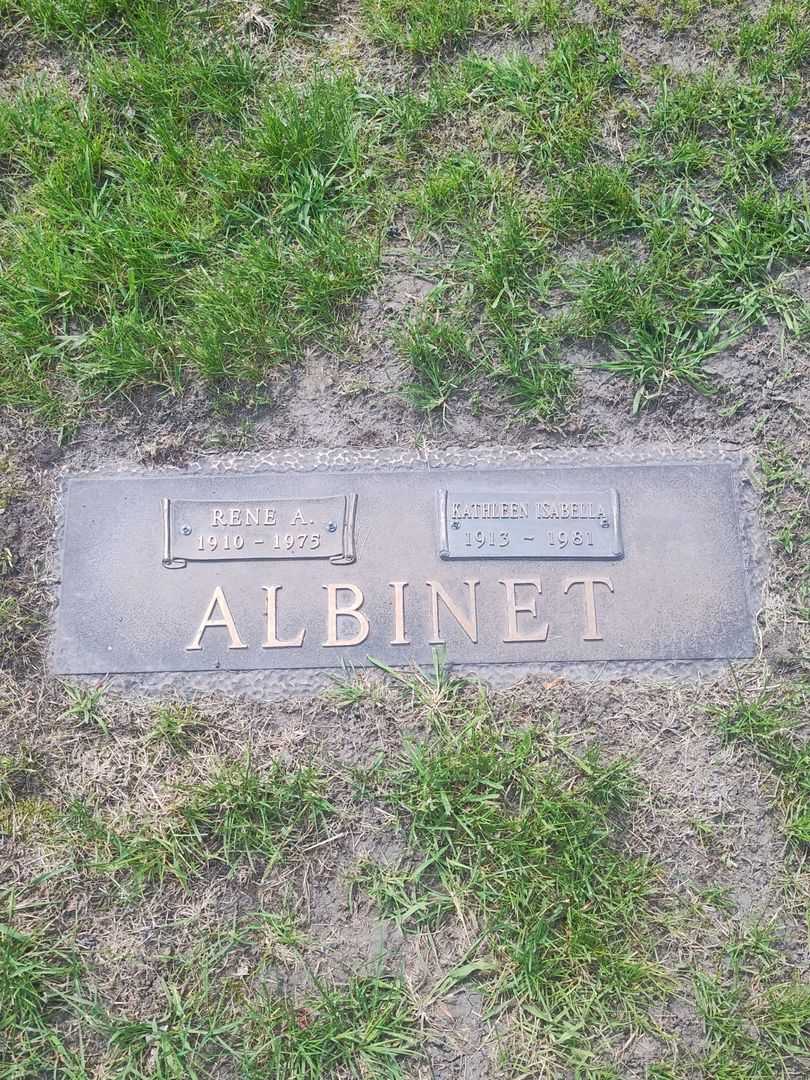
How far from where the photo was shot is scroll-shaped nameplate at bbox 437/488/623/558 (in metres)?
2.28

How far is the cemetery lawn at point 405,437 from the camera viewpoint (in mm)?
2023

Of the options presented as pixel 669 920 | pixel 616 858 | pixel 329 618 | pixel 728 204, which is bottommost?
pixel 669 920

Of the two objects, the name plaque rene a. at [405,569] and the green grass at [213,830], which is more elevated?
the name plaque rene a. at [405,569]

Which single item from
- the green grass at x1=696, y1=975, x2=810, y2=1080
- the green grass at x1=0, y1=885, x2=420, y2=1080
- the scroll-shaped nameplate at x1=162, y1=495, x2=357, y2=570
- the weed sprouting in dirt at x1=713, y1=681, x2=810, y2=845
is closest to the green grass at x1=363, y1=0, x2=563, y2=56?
the scroll-shaped nameplate at x1=162, y1=495, x2=357, y2=570

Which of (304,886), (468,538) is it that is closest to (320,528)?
(468,538)

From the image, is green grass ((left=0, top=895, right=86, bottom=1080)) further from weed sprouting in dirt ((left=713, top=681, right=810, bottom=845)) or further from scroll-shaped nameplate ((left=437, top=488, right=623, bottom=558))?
weed sprouting in dirt ((left=713, top=681, right=810, bottom=845))

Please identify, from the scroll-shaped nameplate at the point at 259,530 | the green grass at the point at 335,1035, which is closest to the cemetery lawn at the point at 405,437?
the green grass at the point at 335,1035

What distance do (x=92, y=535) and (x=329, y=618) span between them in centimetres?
69

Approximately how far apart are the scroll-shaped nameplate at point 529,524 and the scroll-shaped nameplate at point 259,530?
27cm

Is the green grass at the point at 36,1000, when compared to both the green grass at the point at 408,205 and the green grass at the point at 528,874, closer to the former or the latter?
the green grass at the point at 528,874

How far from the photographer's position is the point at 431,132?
2586mm

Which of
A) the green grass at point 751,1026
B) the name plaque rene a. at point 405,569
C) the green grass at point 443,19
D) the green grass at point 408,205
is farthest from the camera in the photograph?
the green grass at point 443,19

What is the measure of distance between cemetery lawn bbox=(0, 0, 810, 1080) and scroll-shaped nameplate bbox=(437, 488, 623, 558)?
182mm

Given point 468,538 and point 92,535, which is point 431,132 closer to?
point 468,538
